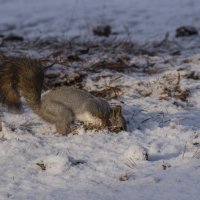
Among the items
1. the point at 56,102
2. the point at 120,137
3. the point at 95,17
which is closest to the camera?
the point at 120,137

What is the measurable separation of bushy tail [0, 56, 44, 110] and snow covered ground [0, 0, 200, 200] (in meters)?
0.23

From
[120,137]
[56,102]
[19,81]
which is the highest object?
[19,81]

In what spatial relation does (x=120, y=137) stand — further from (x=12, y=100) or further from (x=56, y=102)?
(x=12, y=100)

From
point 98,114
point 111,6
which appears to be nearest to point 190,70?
point 98,114

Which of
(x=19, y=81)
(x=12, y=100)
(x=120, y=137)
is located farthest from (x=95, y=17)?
(x=120, y=137)

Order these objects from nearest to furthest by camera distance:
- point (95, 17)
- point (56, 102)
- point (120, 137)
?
point (120, 137), point (56, 102), point (95, 17)

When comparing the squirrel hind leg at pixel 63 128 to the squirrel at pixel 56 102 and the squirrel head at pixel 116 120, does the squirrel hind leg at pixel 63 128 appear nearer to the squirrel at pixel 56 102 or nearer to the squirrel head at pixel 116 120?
the squirrel at pixel 56 102

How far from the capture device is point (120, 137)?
419cm

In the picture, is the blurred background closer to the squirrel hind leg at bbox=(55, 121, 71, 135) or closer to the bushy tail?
the bushy tail

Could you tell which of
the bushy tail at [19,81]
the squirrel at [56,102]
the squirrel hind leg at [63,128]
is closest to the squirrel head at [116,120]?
the squirrel at [56,102]

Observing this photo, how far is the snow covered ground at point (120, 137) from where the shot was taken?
345 centimetres

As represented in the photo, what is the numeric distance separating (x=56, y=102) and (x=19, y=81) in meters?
0.35

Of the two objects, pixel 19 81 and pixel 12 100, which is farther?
pixel 19 81

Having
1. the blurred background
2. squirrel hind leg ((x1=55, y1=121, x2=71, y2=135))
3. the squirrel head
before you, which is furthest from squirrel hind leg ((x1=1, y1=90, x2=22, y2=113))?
the blurred background
